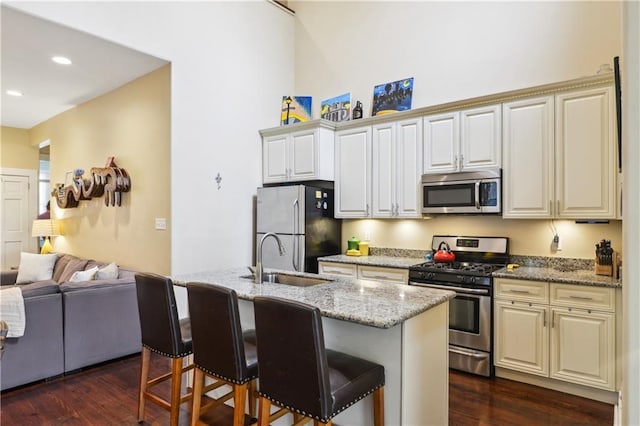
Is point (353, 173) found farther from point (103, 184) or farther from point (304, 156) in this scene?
point (103, 184)

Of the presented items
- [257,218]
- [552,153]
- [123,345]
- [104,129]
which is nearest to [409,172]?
[552,153]

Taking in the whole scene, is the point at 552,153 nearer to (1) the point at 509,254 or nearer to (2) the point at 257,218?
(1) the point at 509,254

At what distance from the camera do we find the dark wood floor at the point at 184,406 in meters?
2.60

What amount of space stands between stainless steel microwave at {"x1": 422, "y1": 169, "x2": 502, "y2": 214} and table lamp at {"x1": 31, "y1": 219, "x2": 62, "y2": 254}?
572 cm

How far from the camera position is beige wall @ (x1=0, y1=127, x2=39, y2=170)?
6.94 metres

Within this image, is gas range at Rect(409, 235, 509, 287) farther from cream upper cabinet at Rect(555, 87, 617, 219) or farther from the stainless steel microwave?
cream upper cabinet at Rect(555, 87, 617, 219)

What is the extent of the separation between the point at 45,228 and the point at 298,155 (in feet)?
14.6

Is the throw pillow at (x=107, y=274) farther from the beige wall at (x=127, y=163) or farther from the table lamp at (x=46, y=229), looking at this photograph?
the table lamp at (x=46, y=229)

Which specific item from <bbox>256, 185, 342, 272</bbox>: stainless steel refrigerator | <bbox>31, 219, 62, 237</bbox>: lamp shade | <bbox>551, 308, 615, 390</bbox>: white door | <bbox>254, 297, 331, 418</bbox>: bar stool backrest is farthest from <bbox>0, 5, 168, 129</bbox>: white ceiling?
<bbox>551, 308, 615, 390</bbox>: white door

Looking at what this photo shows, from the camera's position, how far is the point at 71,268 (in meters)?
5.05

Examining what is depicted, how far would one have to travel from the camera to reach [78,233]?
5.70 m

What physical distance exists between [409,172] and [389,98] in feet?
3.29

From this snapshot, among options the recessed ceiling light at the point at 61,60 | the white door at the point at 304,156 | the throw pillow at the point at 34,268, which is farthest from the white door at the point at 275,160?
the throw pillow at the point at 34,268

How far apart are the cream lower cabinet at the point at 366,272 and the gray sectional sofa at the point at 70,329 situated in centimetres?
201
